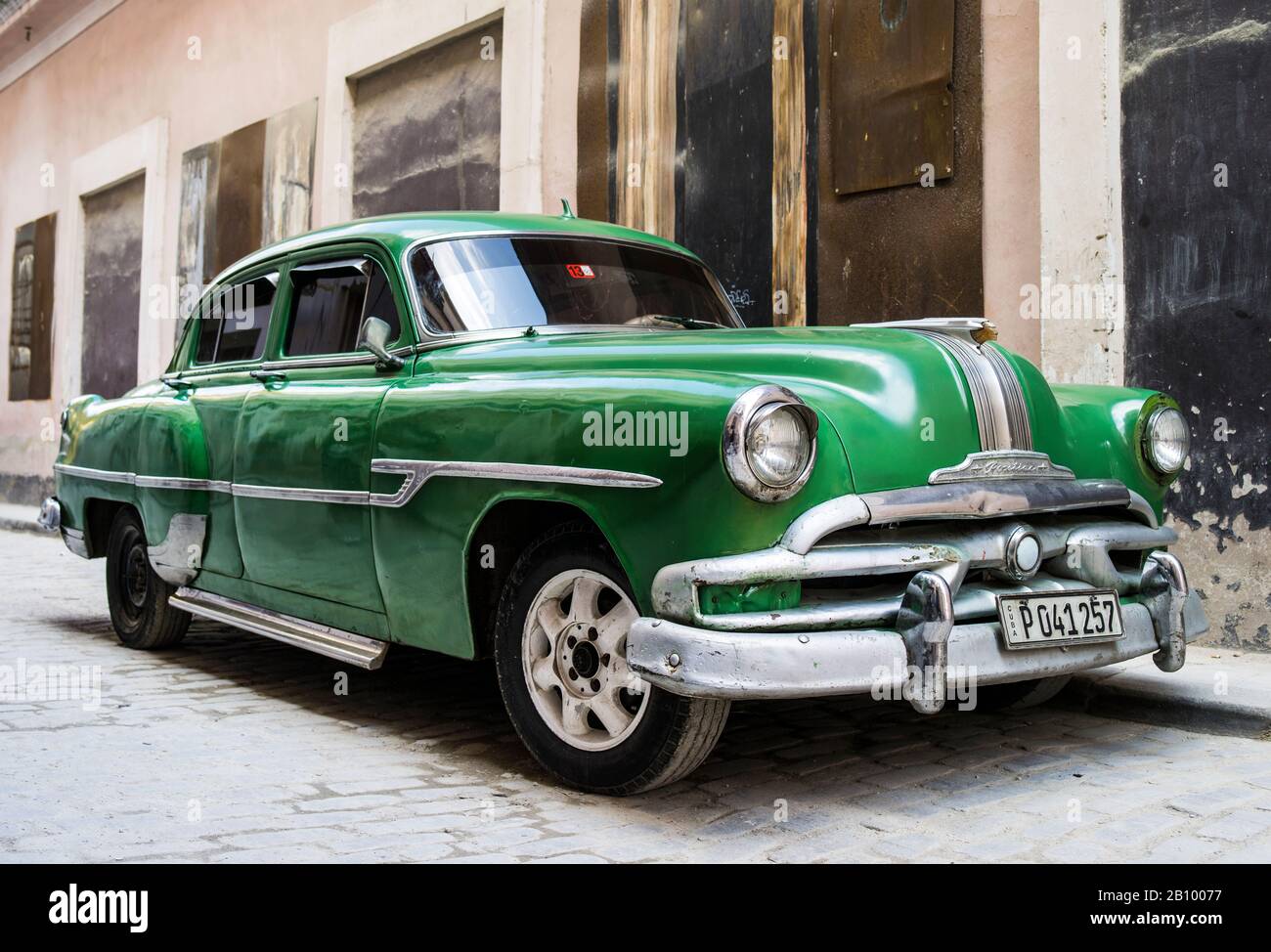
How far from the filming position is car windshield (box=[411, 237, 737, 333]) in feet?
14.4

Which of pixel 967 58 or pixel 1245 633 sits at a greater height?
pixel 967 58

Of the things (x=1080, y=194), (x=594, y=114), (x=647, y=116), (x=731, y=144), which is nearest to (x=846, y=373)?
(x=1080, y=194)

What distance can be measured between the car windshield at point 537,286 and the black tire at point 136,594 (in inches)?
90.7

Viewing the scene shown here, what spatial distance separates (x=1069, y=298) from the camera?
632 cm

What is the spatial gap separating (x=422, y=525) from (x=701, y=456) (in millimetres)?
1187

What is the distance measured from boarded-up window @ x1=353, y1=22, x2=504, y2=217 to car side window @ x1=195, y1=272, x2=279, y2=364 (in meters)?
4.93

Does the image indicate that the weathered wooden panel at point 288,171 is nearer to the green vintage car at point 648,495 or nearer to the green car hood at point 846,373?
the green vintage car at point 648,495

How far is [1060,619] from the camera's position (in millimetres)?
3551

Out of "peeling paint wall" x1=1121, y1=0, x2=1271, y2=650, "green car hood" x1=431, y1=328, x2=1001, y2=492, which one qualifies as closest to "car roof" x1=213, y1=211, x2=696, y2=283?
"green car hood" x1=431, y1=328, x2=1001, y2=492

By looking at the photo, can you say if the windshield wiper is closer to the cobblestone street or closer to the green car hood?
the green car hood

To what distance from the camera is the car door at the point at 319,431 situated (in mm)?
4359
